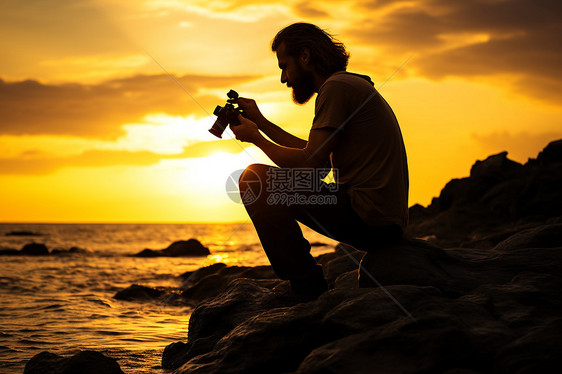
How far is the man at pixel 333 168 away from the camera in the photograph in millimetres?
3748

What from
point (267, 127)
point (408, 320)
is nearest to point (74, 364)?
point (267, 127)

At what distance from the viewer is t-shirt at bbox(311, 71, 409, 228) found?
3732 mm

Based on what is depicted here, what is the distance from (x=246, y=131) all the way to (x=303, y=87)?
0.63 metres

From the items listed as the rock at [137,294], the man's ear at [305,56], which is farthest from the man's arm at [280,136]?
the rock at [137,294]

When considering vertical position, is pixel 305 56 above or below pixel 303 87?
above

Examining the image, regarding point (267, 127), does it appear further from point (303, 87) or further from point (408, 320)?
point (408, 320)

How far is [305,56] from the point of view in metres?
4.16

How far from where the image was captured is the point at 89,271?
702 inches

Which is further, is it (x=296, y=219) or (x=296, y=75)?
(x=296, y=75)

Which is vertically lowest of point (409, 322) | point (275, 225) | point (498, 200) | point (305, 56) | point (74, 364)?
point (74, 364)

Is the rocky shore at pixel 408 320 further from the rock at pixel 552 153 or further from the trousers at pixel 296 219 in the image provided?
the rock at pixel 552 153

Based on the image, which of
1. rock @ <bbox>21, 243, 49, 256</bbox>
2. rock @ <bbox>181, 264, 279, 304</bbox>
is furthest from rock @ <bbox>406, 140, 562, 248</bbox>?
rock @ <bbox>21, 243, 49, 256</bbox>

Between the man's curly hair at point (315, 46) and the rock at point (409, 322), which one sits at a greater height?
the man's curly hair at point (315, 46)

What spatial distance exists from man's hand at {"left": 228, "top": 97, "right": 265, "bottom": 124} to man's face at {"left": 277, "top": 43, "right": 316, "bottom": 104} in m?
0.36
